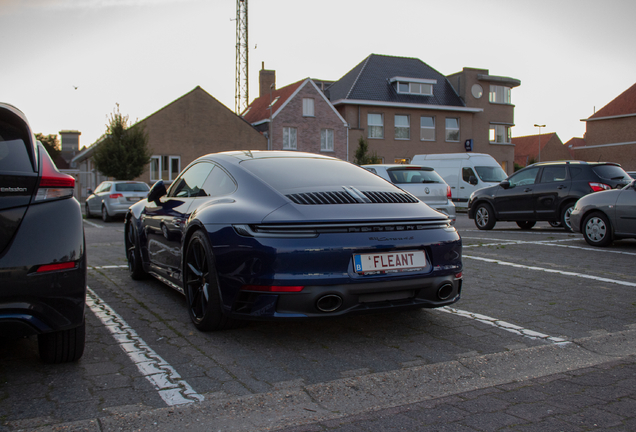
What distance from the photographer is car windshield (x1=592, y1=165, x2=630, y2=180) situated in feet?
41.0

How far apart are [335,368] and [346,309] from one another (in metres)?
0.38

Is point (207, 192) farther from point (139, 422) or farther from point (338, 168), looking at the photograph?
point (139, 422)

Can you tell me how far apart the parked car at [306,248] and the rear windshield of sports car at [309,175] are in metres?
0.01

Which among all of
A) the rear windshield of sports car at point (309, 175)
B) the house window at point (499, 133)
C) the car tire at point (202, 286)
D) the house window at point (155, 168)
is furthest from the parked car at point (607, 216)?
the house window at point (499, 133)

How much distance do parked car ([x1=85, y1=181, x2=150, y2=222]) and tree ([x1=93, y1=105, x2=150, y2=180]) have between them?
468 inches

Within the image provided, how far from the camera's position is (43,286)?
3.12m

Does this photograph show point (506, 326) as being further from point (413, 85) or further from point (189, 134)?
point (413, 85)

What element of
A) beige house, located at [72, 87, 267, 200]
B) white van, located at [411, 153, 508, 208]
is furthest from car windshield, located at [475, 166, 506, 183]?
beige house, located at [72, 87, 267, 200]

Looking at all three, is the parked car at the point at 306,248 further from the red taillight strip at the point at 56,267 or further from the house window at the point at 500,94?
the house window at the point at 500,94

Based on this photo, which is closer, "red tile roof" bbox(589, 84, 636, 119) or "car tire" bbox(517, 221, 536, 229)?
"car tire" bbox(517, 221, 536, 229)

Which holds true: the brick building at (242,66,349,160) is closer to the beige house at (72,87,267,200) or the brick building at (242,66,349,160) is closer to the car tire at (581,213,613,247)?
the beige house at (72,87,267,200)

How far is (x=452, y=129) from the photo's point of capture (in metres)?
47.0

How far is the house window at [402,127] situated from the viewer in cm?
4500

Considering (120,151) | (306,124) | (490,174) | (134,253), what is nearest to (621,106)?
(306,124)
